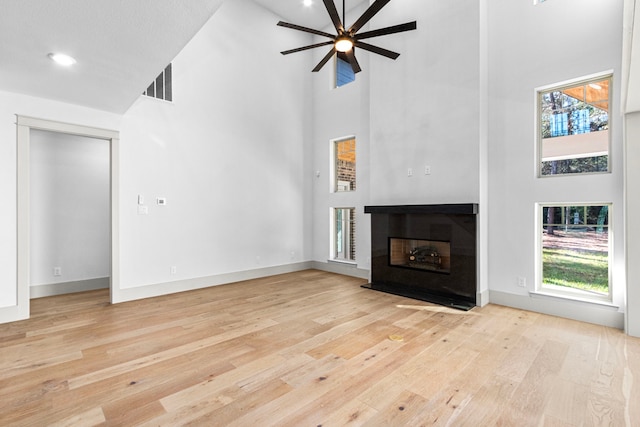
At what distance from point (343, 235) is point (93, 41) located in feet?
17.4

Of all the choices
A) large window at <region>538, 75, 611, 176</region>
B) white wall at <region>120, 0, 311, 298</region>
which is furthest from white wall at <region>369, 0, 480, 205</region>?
white wall at <region>120, 0, 311, 298</region>

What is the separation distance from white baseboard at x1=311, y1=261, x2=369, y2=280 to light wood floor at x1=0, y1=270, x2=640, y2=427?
A: 1916 millimetres

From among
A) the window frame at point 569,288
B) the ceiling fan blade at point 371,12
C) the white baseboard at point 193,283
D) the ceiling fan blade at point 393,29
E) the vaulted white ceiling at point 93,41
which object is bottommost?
the white baseboard at point 193,283

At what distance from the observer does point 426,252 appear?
4887 mm

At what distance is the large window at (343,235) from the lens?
22.2 feet

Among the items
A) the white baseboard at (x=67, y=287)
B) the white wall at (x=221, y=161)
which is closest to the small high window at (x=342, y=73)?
the white wall at (x=221, y=161)

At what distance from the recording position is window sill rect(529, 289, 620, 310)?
346 centimetres

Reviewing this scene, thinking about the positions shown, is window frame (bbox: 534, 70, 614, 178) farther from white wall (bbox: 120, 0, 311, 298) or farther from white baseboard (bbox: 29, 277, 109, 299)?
white baseboard (bbox: 29, 277, 109, 299)

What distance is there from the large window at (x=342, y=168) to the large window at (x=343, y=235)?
1.71 feet

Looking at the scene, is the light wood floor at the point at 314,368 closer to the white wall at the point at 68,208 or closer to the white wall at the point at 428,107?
the white wall at the point at 68,208

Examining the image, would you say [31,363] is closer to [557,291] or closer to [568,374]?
[568,374]

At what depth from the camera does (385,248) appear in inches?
206

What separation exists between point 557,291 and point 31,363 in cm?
550

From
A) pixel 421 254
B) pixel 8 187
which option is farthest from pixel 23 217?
pixel 421 254
